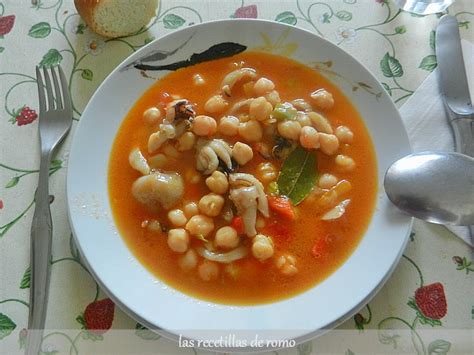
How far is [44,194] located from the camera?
1.82 metres

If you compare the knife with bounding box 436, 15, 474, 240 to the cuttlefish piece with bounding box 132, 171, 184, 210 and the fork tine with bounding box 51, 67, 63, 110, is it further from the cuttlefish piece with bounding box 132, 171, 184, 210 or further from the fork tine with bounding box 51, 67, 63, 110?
the fork tine with bounding box 51, 67, 63, 110

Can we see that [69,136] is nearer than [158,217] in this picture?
No

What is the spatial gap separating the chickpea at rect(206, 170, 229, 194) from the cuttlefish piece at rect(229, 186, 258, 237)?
0.05 m

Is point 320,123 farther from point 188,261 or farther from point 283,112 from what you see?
point 188,261

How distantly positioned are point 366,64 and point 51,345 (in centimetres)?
164

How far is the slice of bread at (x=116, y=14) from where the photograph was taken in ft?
6.82

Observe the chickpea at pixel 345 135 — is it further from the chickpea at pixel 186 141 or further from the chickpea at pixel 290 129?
the chickpea at pixel 186 141

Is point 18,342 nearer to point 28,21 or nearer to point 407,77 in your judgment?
point 28,21

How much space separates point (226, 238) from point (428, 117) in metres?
0.95

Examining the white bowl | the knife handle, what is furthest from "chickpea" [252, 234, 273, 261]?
the knife handle

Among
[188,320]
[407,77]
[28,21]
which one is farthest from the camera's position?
[28,21]

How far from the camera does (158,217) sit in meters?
1.80

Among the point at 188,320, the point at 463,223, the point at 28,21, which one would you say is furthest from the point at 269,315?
the point at 28,21

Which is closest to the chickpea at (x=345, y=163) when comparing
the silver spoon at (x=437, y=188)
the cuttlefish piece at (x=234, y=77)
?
the silver spoon at (x=437, y=188)
